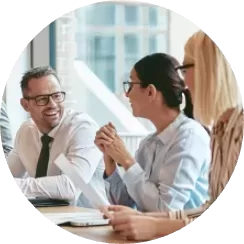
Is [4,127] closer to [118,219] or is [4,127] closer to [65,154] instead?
[65,154]

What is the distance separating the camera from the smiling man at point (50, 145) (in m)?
1.45

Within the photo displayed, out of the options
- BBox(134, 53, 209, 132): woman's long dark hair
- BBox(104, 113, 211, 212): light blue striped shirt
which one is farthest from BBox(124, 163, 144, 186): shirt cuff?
BBox(134, 53, 209, 132): woman's long dark hair

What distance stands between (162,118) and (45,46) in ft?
0.79

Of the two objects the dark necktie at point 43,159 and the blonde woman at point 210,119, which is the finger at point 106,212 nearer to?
the blonde woman at point 210,119

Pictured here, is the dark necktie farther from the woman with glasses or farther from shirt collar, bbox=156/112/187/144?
shirt collar, bbox=156/112/187/144

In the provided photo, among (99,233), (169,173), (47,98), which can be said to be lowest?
(99,233)

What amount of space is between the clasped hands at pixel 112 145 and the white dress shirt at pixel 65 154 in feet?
0.03

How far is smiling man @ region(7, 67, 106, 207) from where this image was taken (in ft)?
4.77

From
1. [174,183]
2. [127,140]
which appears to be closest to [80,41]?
[127,140]

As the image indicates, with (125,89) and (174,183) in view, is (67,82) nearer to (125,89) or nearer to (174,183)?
(125,89)

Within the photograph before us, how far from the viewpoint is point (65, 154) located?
4.79 feet

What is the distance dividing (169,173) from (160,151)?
43 mm

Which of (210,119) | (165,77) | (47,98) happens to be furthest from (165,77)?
(47,98)

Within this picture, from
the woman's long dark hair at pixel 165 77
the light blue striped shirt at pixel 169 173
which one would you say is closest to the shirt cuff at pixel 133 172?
the light blue striped shirt at pixel 169 173
